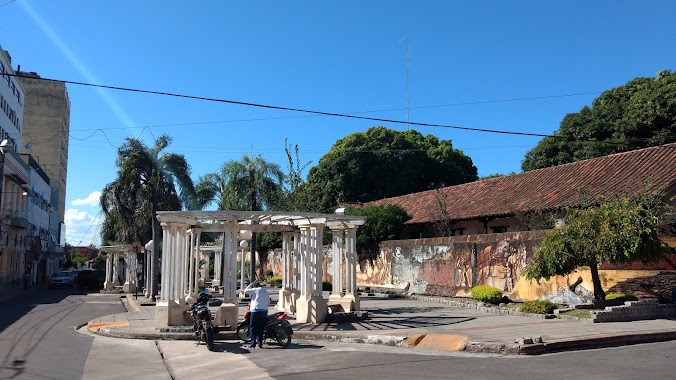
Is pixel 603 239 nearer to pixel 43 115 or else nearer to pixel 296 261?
pixel 296 261

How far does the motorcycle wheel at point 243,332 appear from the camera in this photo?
534 inches

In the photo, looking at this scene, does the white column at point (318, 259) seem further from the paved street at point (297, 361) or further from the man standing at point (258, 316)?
the man standing at point (258, 316)

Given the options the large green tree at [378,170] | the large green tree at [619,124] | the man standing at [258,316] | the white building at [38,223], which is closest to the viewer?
the man standing at [258,316]

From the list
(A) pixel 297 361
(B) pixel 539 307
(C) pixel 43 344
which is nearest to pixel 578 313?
(B) pixel 539 307

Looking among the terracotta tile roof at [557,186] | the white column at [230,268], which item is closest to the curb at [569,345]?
the white column at [230,268]

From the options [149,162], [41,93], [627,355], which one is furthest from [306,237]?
[41,93]

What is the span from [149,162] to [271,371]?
20.9 meters

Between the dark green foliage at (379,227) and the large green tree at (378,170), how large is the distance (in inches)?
581

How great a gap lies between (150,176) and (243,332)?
16.6 m

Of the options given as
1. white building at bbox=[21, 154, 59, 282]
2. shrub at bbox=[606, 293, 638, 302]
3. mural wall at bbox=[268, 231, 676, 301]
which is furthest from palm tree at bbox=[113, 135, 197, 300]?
white building at bbox=[21, 154, 59, 282]

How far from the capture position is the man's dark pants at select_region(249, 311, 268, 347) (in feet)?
41.4

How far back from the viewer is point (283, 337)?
12.7 metres

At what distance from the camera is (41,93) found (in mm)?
67812

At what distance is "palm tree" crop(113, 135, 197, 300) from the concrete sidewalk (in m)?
10.4
